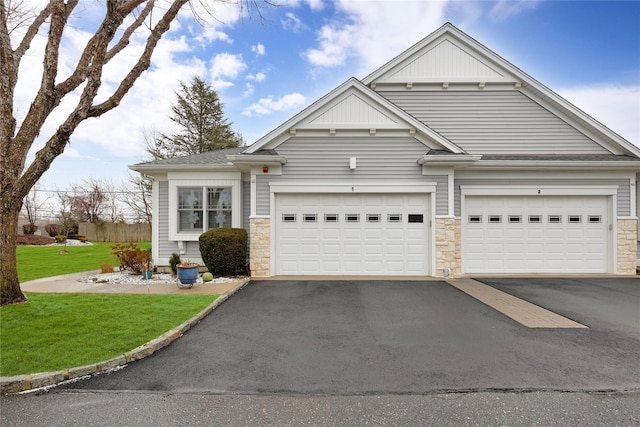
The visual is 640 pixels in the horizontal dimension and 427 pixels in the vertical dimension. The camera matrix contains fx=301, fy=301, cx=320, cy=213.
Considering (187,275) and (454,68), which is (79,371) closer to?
(187,275)

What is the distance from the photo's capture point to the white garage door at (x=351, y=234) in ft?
29.6

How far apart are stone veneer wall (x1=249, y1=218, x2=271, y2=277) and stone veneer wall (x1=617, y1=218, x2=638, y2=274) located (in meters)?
10.8

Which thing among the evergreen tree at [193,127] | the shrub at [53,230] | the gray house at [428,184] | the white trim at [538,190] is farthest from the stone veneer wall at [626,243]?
the shrub at [53,230]

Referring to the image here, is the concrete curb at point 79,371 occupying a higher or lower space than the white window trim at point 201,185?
lower

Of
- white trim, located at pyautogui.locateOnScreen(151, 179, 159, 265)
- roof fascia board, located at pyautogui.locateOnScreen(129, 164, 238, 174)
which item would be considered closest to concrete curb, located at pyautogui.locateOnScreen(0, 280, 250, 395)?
roof fascia board, located at pyautogui.locateOnScreen(129, 164, 238, 174)

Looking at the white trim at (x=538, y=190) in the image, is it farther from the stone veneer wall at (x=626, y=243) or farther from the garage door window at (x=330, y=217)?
the garage door window at (x=330, y=217)

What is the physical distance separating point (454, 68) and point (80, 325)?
12520 mm

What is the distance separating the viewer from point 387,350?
13.3 feet

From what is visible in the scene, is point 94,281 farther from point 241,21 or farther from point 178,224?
point 241,21

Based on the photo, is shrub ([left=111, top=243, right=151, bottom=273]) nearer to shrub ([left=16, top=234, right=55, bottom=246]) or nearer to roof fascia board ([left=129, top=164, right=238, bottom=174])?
roof fascia board ([left=129, top=164, right=238, bottom=174])

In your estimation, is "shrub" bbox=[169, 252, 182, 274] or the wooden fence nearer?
"shrub" bbox=[169, 252, 182, 274]

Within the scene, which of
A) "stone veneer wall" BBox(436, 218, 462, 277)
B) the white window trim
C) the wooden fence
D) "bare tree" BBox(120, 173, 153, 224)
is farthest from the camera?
"bare tree" BBox(120, 173, 153, 224)

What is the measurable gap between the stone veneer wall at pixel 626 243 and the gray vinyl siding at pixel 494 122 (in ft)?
8.65

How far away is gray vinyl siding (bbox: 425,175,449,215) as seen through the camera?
8820 mm
